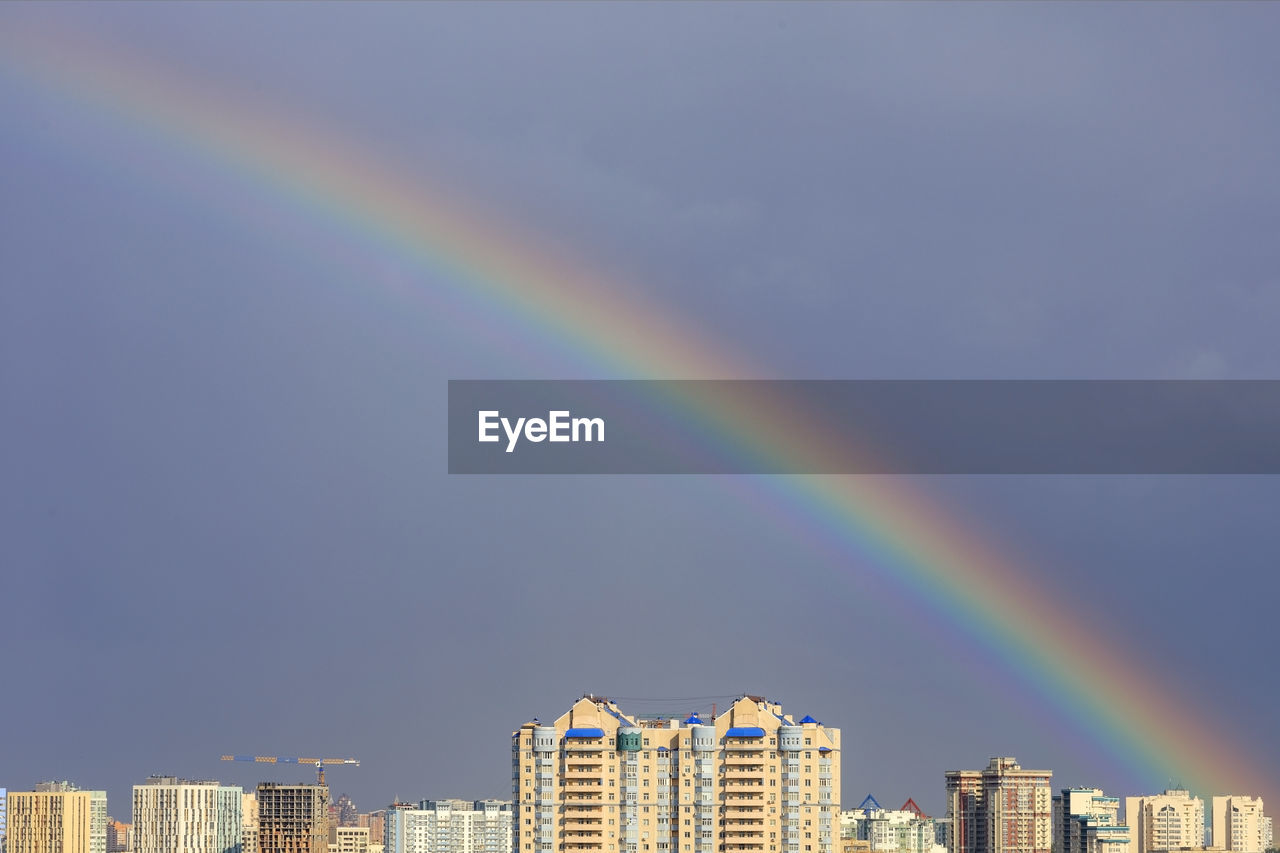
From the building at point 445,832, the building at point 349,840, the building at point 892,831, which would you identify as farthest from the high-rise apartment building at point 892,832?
the building at point 349,840

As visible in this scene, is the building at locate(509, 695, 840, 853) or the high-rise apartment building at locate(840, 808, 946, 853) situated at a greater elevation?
the building at locate(509, 695, 840, 853)

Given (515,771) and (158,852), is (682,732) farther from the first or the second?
(158,852)

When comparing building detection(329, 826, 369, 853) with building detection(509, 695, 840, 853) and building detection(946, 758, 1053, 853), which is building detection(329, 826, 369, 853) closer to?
building detection(946, 758, 1053, 853)

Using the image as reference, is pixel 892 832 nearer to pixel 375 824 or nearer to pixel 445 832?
pixel 445 832

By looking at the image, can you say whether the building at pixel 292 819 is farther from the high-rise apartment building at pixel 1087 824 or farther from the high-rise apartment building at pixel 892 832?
the high-rise apartment building at pixel 1087 824

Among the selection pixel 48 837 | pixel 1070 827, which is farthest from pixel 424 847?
pixel 1070 827

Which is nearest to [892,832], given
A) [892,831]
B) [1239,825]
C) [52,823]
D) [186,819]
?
[892,831]

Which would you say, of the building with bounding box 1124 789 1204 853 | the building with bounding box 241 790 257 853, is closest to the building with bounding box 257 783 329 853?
the building with bounding box 241 790 257 853
